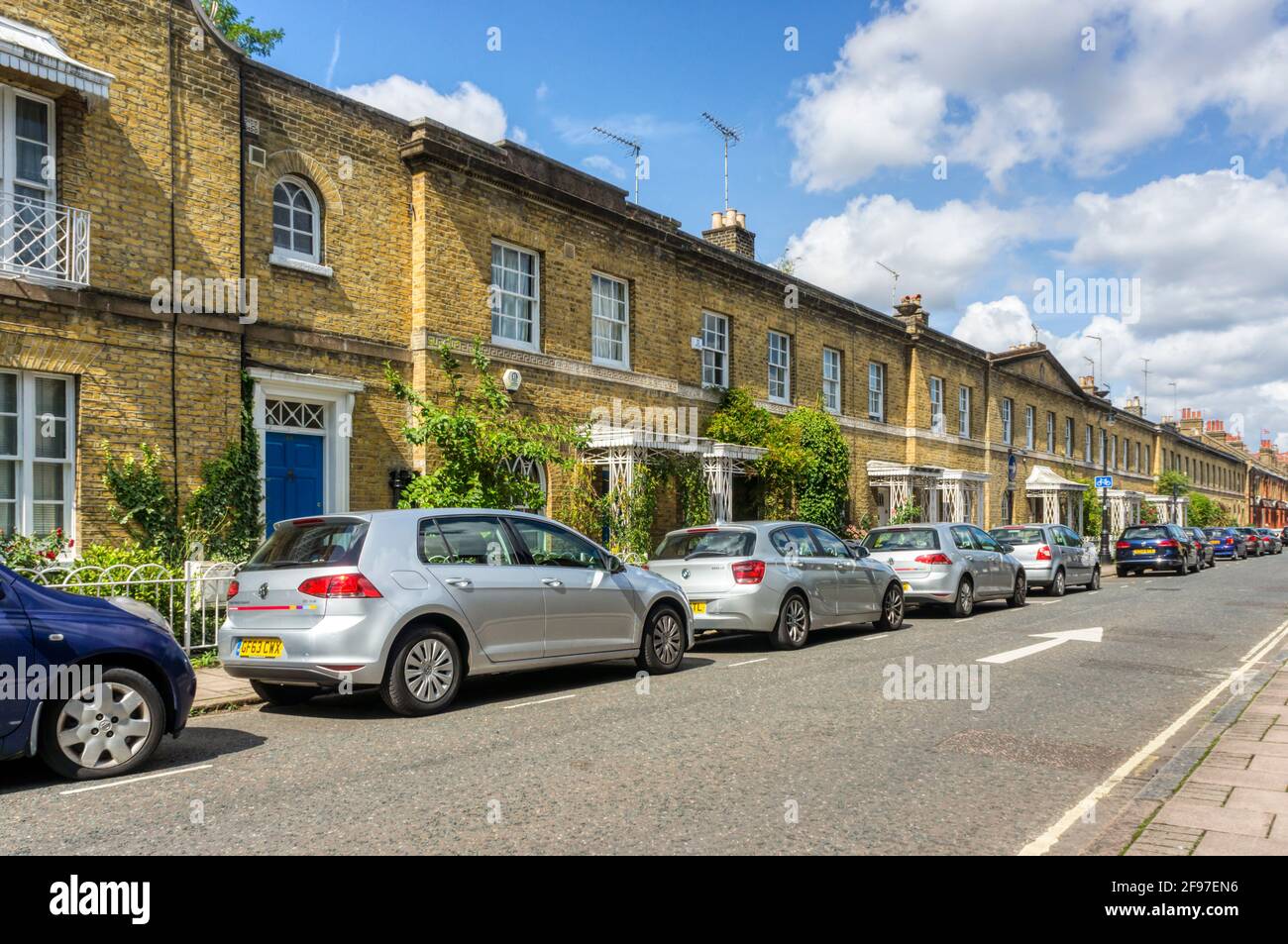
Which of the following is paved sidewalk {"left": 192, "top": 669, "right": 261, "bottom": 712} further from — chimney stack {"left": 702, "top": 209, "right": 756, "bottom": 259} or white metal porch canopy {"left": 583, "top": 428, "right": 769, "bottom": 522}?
chimney stack {"left": 702, "top": 209, "right": 756, "bottom": 259}

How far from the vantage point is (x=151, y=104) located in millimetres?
11961

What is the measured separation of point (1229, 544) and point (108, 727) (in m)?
48.5

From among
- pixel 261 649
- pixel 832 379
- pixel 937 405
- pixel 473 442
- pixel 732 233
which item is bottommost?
pixel 261 649

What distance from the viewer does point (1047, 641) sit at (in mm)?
13062

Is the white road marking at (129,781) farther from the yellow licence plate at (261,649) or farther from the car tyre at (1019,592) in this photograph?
the car tyre at (1019,592)

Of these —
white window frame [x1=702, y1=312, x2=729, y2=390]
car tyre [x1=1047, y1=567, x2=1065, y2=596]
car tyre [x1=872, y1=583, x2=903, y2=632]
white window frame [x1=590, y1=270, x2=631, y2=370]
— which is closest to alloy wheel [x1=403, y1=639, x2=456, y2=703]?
car tyre [x1=872, y1=583, x2=903, y2=632]

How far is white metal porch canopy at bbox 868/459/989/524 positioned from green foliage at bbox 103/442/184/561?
758 inches

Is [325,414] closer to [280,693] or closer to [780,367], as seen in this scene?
[280,693]

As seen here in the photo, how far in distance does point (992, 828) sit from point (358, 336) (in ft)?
37.1

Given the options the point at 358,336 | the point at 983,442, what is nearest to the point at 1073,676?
the point at 358,336

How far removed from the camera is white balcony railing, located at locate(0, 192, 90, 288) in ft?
34.8

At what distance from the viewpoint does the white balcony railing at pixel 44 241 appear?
1059 centimetres

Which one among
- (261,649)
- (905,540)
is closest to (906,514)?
(905,540)

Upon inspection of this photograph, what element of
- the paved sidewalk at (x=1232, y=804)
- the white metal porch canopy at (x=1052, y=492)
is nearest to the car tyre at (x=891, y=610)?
the paved sidewalk at (x=1232, y=804)
